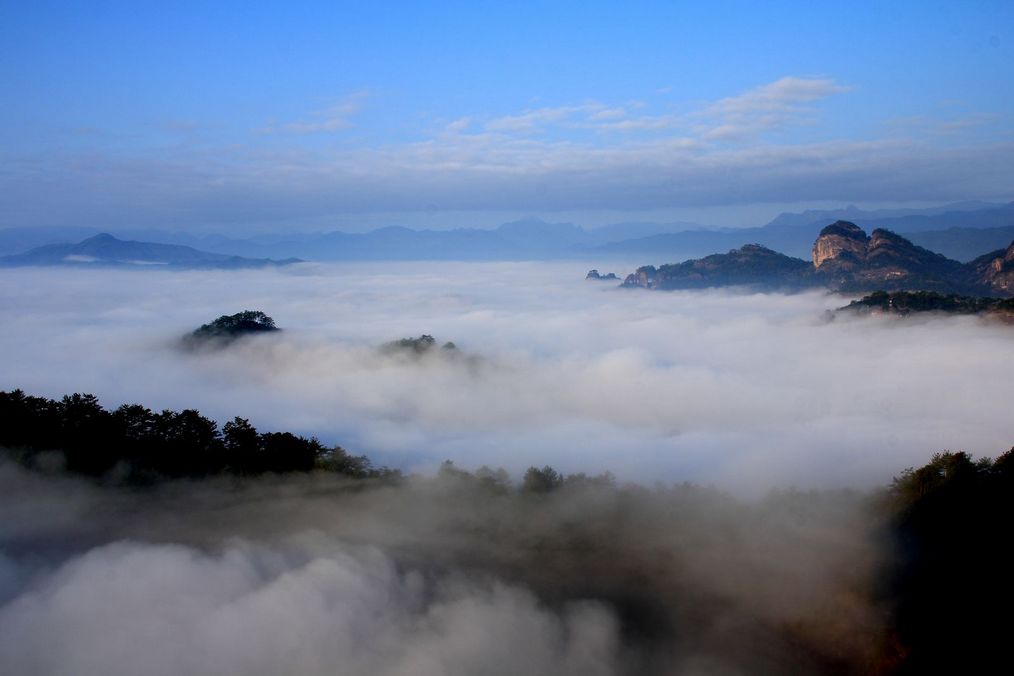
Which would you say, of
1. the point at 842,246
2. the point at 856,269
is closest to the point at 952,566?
the point at 856,269

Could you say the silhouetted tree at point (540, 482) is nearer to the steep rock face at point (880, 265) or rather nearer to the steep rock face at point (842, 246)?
the steep rock face at point (880, 265)

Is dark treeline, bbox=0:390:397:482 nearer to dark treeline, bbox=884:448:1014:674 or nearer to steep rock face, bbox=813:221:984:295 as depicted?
dark treeline, bbox=884:448:1014:674

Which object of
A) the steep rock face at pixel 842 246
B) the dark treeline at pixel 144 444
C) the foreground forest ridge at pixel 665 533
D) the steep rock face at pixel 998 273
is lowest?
the foreground forest ridge at pixel 665 533

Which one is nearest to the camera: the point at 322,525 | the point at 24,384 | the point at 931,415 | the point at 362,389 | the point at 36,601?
the point at 36,601

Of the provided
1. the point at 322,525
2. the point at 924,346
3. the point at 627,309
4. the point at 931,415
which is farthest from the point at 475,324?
the point at 322,525

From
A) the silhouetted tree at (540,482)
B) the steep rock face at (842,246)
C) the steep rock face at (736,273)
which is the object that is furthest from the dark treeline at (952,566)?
the steep rock face at (736,273)

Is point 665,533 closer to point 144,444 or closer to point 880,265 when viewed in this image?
point 144,444

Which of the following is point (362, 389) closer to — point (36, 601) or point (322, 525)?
point (322, 525)
